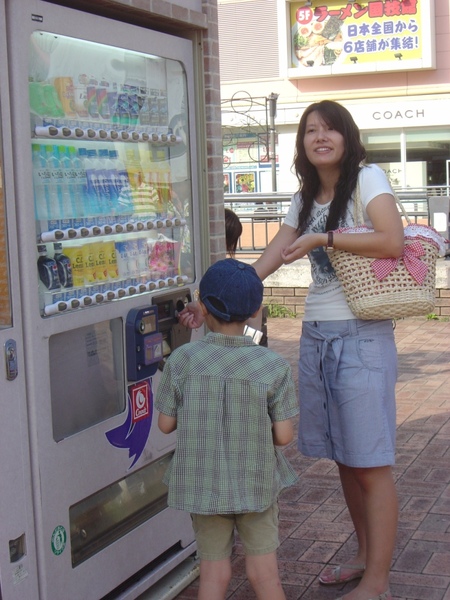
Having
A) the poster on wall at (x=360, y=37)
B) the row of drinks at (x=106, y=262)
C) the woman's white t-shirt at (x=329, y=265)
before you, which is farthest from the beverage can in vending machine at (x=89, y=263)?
the poster on wall at (x=360, y=37)

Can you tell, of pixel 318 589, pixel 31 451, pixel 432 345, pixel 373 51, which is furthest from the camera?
pixel 373 51

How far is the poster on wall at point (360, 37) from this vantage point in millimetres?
23312

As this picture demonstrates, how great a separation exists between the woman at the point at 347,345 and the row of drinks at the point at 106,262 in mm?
482

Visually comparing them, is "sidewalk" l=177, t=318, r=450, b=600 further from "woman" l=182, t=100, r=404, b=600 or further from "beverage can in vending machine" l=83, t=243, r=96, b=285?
"beverage can in vending machine" l=83, t=243, r=96, b=285

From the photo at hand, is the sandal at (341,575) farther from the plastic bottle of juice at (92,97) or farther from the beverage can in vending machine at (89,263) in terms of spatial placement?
the plastic bottle of juice at (92,97)

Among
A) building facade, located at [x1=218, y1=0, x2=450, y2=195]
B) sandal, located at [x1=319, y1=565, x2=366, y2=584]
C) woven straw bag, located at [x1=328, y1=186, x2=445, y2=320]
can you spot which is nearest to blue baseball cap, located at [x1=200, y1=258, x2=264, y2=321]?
woven straw bag, located at [x1=328, y1=186, x2=445, y2=320]

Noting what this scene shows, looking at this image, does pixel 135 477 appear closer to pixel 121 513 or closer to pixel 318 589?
pixel 121 513

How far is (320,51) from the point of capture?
24.2 meters

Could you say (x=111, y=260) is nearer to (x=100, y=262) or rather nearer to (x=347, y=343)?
(x=100, y=262)

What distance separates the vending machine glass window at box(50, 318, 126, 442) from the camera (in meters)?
3.38

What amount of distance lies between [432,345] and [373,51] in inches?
647

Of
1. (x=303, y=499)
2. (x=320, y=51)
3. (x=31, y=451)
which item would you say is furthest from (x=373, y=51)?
(x=31, y=451)

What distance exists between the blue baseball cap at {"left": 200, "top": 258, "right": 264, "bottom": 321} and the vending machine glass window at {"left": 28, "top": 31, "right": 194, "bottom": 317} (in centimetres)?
58

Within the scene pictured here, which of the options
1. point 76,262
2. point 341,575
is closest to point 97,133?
point 76,262
